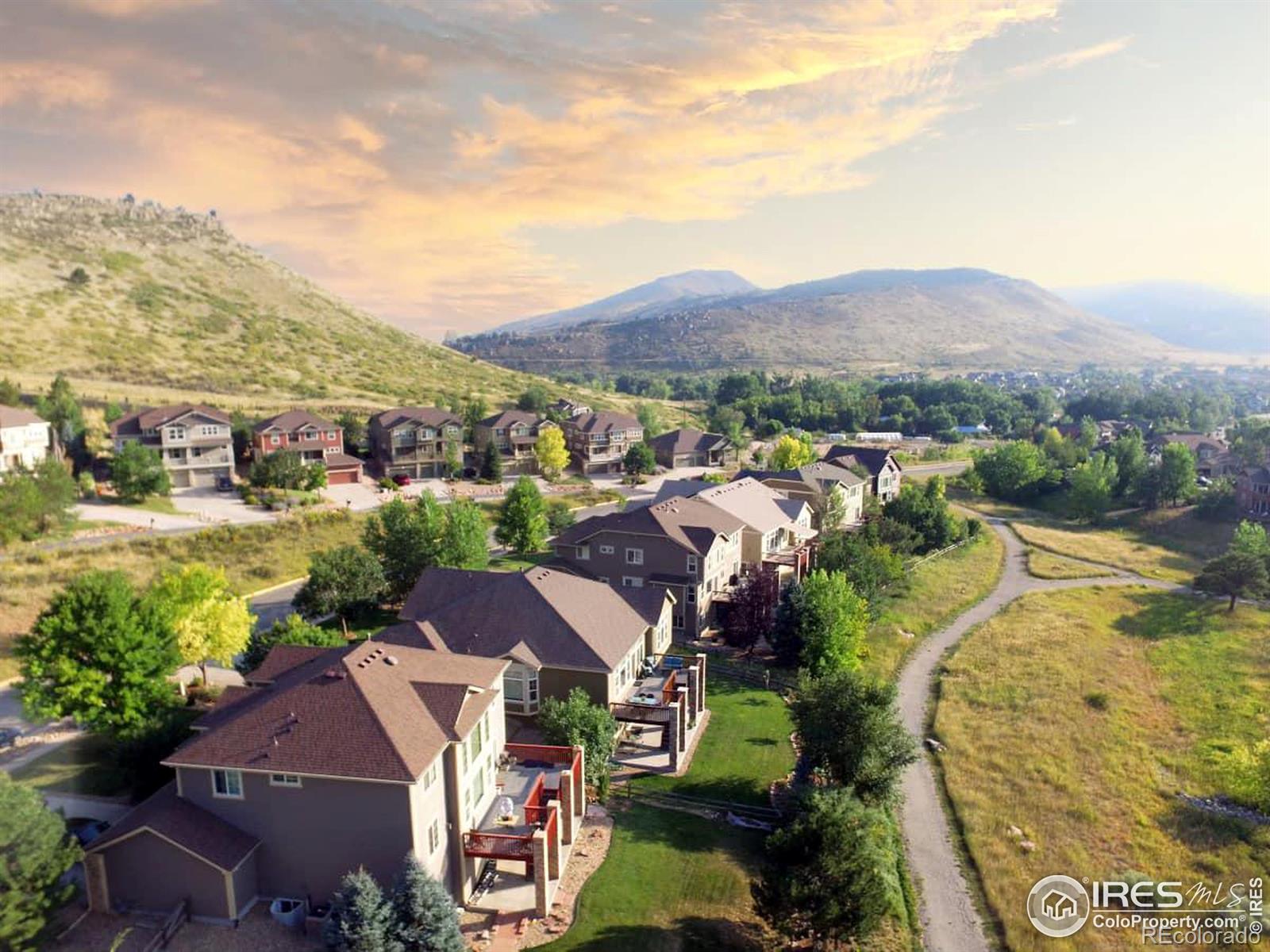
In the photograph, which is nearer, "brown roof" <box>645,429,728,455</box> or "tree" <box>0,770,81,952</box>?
"tree" <box>0,770,81,952</box>

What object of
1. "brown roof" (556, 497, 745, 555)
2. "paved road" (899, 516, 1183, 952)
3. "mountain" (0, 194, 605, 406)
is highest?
"mountain" (0, 194, 605, 406)

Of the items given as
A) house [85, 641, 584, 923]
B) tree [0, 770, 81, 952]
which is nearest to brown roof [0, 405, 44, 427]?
house [85, 641, 584, 923]

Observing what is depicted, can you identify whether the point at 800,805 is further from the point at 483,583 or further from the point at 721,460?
the point at 721,460

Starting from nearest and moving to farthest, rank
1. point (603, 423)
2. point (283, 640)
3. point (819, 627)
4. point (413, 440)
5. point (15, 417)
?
1. point (283, 640)
2. point (819, 627)
3. point (15, 417)
4. point (413, 440)
5. point (603, 423)

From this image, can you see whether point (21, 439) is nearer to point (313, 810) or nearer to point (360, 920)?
point (313, 810)

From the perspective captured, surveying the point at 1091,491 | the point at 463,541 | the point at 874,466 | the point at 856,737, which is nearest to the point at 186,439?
the point at 463,541

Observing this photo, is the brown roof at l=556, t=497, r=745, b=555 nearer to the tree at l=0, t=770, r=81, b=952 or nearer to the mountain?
the tree at l=0, t=770, r=81, b=952

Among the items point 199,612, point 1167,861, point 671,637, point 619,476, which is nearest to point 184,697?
point 199,612

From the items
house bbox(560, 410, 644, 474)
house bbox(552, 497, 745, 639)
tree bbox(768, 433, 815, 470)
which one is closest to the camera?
house bbox(552, 497, 745, 639)
